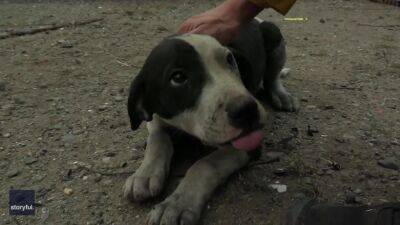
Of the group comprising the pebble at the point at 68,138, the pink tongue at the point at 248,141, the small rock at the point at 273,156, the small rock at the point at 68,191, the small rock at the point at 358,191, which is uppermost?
the pink tongue at the point at 248,141

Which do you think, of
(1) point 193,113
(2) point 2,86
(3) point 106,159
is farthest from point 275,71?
(2) point 2,86

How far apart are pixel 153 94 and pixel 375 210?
3.58ft

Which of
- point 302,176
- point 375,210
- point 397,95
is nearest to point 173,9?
point 397,95

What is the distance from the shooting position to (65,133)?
3.23 metres

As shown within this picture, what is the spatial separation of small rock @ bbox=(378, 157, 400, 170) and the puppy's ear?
4.10ft

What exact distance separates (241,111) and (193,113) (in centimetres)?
29

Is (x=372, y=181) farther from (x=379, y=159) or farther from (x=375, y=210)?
(x=375, y=210)

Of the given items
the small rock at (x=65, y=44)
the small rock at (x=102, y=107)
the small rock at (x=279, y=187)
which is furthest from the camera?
the small rock at (x=65, y=44)

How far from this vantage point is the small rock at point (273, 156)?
112 inches

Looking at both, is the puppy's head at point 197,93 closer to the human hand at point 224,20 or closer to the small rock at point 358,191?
the human hand at point 224,20

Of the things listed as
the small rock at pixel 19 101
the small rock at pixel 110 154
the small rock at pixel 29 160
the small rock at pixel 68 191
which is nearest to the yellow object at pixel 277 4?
the small rock at pixel 110 154

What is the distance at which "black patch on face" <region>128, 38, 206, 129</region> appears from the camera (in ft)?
7.58

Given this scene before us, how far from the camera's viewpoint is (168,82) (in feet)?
7.77

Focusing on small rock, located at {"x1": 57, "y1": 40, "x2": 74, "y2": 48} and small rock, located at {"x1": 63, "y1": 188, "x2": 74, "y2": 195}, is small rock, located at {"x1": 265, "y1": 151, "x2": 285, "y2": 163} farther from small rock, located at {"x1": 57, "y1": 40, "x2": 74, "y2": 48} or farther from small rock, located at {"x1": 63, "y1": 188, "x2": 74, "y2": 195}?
small rock, located at {"x1": 57, "y1": 40, "x2": 74, "y2": 48}
